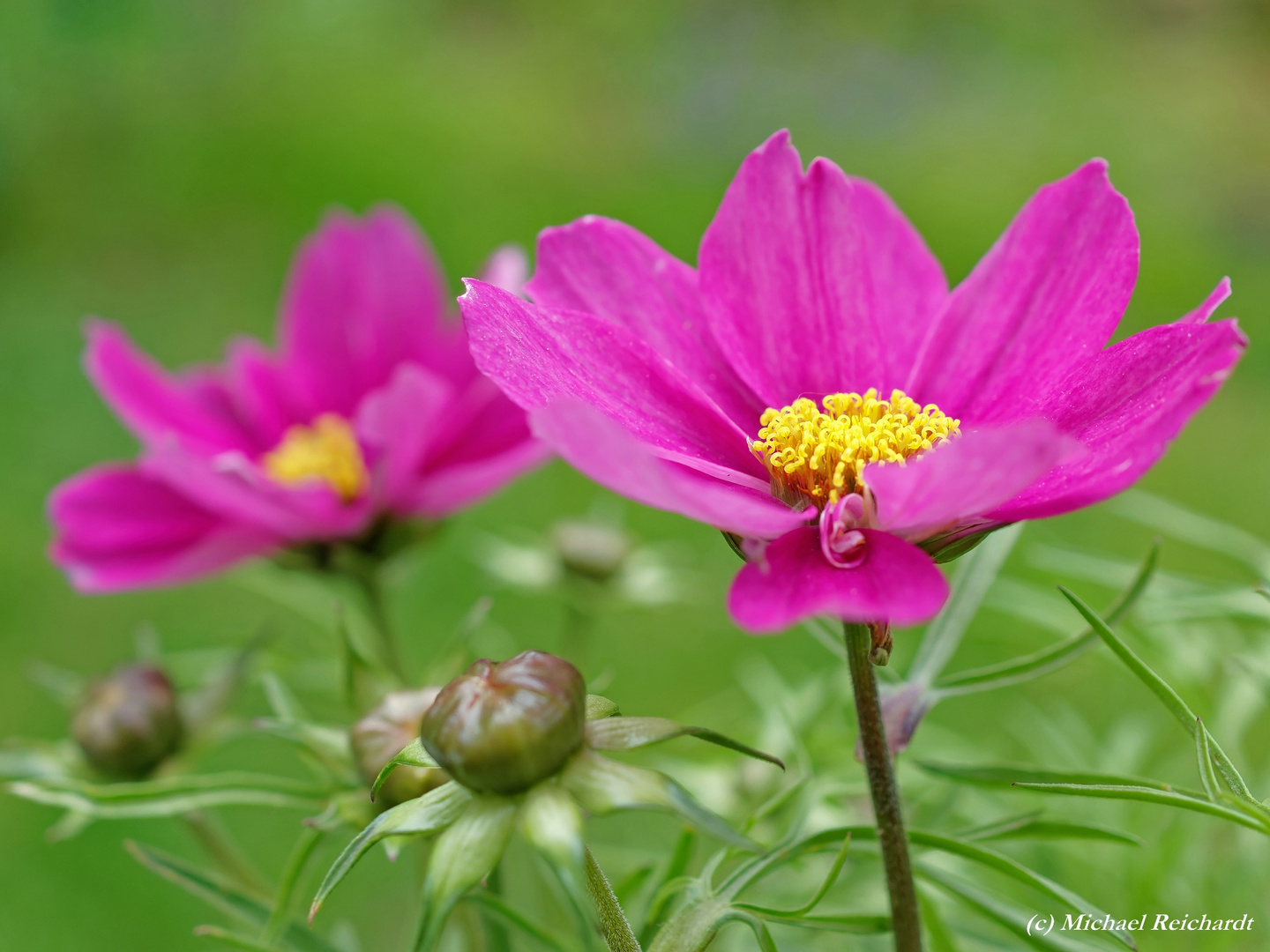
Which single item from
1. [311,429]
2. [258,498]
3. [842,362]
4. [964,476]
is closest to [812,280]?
[842,362]

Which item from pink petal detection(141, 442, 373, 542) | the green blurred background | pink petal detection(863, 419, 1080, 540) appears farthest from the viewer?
the green blurred background

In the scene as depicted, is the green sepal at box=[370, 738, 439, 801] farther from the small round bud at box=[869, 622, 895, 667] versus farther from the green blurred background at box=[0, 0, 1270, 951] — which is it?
the green blurred background at box=[0, 0, 1270, 951]

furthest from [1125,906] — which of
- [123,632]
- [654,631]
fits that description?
[123,632]

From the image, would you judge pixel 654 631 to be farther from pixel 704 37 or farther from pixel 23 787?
pixel 704 37

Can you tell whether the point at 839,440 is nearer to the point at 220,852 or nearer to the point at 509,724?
the point at 509,724

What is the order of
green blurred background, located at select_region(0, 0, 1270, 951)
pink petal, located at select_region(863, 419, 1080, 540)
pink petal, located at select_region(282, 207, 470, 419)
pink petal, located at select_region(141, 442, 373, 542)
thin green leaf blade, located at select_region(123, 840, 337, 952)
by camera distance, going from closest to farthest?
pink petal, located at select_region(863, 419, 1080, 540)
thin green leaf blade, located at select_region(123, 840, 337, 952)
pink petal, located at select_region(141, 442, 373, 542)
pink petal, located at select_region(282, 207, 470, 419)
green blurred background, located at select_region(0, 0, 1270, 951)

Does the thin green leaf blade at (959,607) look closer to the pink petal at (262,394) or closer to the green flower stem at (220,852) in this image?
the green flower stem at (220,852)

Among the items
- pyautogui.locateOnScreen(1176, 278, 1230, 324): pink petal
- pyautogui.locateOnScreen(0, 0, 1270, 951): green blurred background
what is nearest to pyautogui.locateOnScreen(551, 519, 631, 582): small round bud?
pyautogui.locateOnScreen(0, 0, 1270, 951): green blurred background

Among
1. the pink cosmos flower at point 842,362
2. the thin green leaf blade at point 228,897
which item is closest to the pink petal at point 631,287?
the pink cosmos flower at point 842,362
